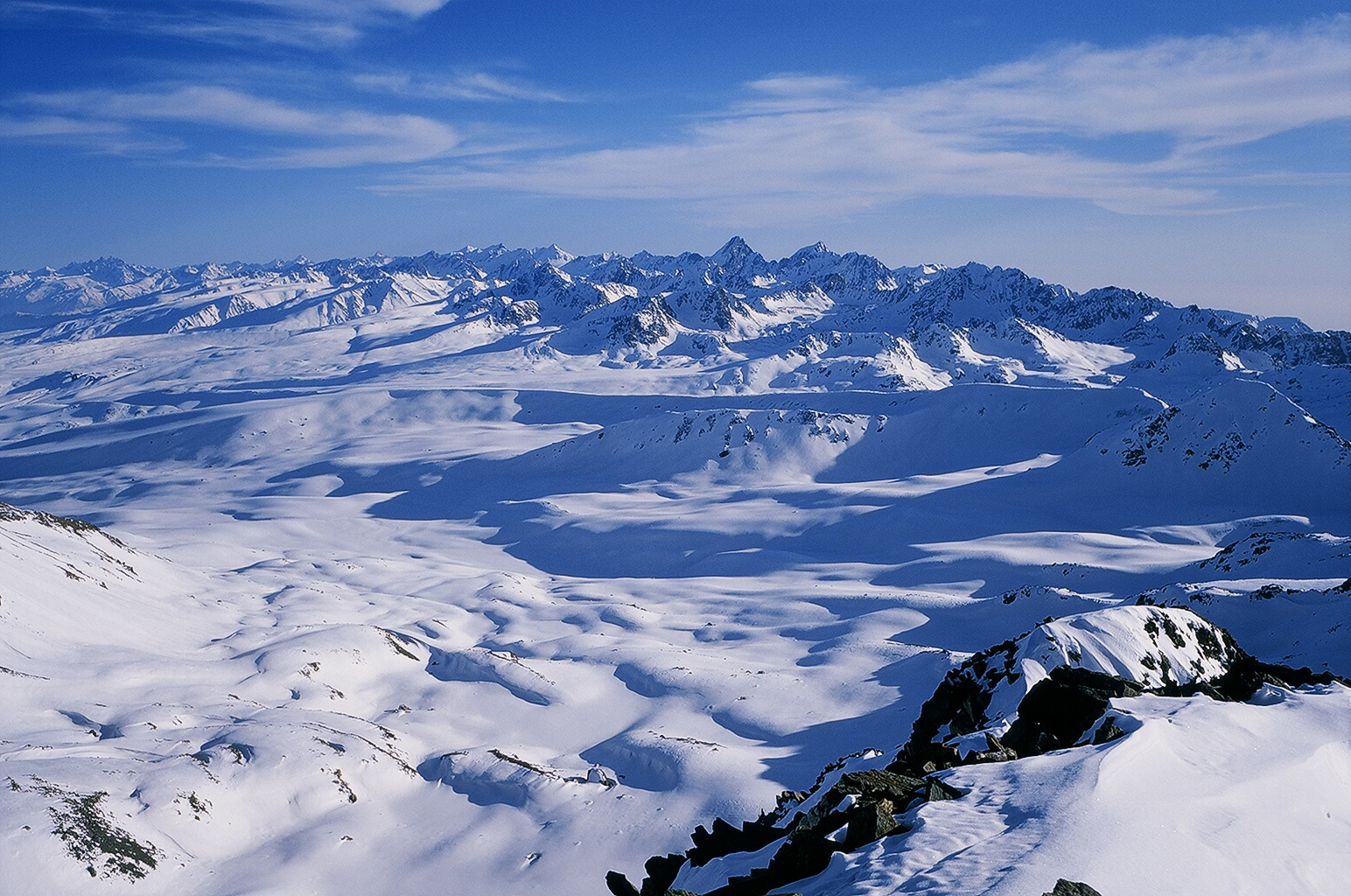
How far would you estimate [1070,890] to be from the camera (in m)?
10.7

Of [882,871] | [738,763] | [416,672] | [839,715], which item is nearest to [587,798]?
[738,763]

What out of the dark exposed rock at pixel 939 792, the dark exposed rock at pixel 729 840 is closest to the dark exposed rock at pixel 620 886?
the dark exposed rock at pixel 729 840

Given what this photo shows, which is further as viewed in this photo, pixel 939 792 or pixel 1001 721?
pixel 1001 721

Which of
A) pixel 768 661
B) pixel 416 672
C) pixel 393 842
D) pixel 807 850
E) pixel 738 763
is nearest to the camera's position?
pixel 807 850

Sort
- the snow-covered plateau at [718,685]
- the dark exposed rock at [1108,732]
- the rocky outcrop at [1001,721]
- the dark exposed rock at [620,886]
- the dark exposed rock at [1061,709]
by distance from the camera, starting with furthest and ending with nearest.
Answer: the dark exposed rock at [1061,709]
the dark exposed rock at [1108,732]
the snow-covered plateau at [718,685]
the dark exposed rock at [620,886]
the rocky outcrop at [1001,721]

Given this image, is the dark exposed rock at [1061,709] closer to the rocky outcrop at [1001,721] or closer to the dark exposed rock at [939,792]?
the rocky outcrop at [1001,721]

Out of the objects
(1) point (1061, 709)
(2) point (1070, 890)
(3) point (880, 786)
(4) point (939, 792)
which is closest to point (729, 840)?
(3) point (880, 786)

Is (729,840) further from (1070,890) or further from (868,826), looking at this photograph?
(1070,890)

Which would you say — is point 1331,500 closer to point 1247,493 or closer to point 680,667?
point 1247,493

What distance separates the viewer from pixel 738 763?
40.0m

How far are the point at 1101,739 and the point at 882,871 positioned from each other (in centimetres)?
915

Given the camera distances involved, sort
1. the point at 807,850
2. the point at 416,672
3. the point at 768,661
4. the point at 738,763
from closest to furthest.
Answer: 1. the point at 807,850
2. the point at 738,763
3. the point at 416,672
4. the point at 768,661

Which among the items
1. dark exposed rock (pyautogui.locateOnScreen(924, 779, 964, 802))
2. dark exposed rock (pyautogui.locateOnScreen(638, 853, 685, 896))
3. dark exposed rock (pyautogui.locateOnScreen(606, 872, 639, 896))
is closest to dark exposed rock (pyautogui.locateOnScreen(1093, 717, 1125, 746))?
dark exposed rock (pyautogui.locateOnScreen(924, 779, 964, 802))

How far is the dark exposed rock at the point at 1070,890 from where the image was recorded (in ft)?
34.8
